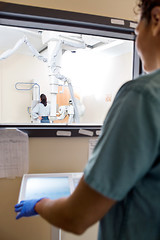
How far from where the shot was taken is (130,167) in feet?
1.38

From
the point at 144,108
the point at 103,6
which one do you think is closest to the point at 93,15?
the point at 103,6

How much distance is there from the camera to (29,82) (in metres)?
5.86

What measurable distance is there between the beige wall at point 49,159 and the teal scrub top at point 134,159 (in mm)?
963

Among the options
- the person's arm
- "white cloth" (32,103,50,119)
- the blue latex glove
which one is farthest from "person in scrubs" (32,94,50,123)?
the person's arm

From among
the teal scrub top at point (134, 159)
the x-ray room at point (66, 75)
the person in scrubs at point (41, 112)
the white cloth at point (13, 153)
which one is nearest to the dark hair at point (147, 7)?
the teal scrub top at point (134, 159)

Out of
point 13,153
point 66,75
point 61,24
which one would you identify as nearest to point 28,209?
point 13,153

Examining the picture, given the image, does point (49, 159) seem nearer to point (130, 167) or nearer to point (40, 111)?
point (130, 167)

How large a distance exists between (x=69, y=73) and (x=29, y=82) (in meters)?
1.10

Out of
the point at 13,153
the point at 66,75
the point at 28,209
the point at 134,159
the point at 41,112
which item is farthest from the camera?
the point at 66,75

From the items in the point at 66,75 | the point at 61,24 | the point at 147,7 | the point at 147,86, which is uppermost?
the point at 66,75

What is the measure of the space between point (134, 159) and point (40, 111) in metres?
3.87

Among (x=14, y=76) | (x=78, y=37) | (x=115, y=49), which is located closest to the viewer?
(x=78, y=37)

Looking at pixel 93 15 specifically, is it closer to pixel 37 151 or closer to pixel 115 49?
pixel 37 151

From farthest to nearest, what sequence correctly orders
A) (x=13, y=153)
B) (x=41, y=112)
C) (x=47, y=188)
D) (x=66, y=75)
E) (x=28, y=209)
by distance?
(x=66, y=75), (x=41, y=112), (x=13, y=153), (x=47, y=188), (x=28, y=209)
